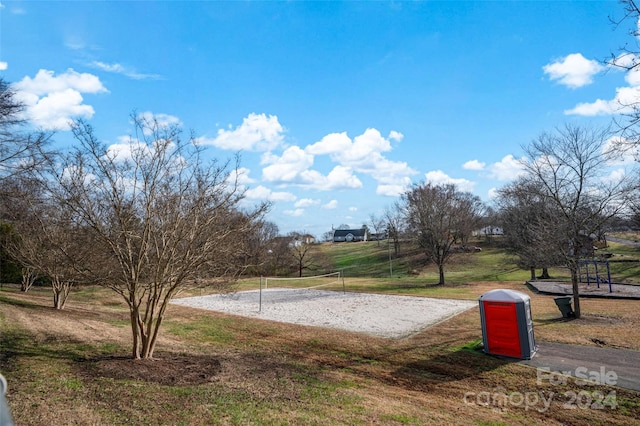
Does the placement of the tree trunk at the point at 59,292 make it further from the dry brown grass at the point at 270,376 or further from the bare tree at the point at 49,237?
the dry brown grass at the point at 270,376

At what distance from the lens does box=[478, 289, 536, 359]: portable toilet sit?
856 centimetres

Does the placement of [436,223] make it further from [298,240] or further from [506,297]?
[298,240]

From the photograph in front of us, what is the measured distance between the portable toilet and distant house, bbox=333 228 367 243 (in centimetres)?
9561

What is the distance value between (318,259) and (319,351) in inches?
2038

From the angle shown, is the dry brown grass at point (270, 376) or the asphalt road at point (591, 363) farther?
the asphalt road at point (591, 363)

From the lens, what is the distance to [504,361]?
8.43 m

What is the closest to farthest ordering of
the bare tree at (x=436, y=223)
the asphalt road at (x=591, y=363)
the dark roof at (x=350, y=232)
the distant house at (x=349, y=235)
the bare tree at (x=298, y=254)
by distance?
the asphalt road at (x=591, y=363)
the bare tree at (x=436, y=223)
the bare tree at (x=298, y=254)
the distant house at (x=349, y=235)
the dark roof at (x=350, y=232)

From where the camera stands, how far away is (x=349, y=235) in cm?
10938

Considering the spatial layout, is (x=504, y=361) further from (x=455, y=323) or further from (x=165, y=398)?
(x=165, y=398)

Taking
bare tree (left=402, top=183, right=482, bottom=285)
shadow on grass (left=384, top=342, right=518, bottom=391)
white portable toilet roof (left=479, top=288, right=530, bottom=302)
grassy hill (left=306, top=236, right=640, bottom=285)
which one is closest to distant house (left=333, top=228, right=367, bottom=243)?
grassy hill (left=306, top=236, right=640, bottom=285)

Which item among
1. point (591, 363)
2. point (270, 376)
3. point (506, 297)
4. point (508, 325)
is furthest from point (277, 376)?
point (591, 363)

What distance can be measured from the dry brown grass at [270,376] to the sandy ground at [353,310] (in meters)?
1.23

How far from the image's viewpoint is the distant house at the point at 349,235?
107 meters

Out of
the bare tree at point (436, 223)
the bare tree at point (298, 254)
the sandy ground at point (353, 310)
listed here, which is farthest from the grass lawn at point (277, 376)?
the bare tree at point (298, 254)
